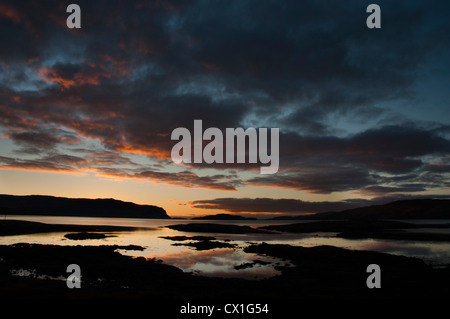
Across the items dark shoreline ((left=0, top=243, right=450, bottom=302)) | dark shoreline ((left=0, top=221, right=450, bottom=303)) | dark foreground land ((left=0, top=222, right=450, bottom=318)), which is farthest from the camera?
dark shoreline ((left=0, top=243, right=450, bottom=302))

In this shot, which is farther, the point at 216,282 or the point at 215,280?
the point at 215,280

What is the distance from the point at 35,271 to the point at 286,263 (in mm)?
29190

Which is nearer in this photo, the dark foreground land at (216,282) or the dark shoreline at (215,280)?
the dark foreground land at (216,282)

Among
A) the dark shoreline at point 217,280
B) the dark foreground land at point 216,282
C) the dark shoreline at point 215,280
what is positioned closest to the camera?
the dark foreground land at point 216,282

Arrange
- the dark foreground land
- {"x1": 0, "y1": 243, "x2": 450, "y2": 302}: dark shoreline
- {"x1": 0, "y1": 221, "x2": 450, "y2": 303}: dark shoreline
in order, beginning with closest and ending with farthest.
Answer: the dark foreground land < {"x1": 0, "y1": 221, "x2": 450, "y2": 303}: dark shoreline < {"x1": 0, "y1": 243, "x2": 450, "y2": 302}: dark shoreline

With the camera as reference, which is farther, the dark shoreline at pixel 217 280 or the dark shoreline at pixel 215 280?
the dark shoreline at pixel 215 280

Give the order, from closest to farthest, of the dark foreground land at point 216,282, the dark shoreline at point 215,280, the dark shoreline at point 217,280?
the dark foreground land at point 216,282, the dark shoreline at point 217,280, the dark shoreline at point 215,280

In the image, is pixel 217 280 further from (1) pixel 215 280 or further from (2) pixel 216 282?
(2) pixel 216 282

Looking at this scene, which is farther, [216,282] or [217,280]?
[217,280]

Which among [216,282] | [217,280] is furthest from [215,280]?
[216,282]
